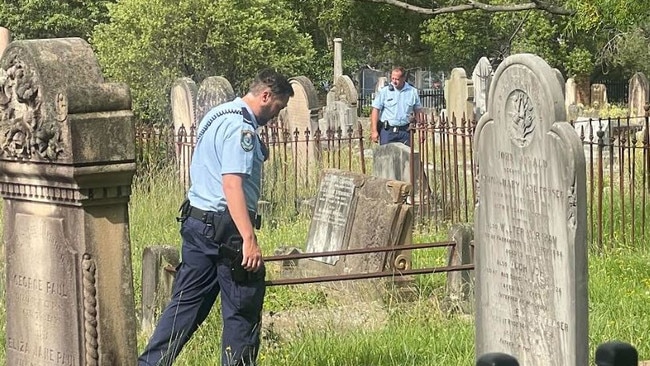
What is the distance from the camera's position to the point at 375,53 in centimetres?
5553

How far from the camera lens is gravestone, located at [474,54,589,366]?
629 centimetres

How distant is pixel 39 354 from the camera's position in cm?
597

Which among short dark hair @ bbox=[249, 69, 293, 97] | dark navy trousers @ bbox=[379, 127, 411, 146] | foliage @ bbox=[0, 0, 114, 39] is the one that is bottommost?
dark navy trousers @ bbox=[379, 127, 411, 146]

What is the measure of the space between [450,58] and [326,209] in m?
40.4

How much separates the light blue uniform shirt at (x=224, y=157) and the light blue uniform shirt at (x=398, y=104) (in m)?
8.75

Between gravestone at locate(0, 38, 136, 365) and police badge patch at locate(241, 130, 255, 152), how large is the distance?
1127 millimetres

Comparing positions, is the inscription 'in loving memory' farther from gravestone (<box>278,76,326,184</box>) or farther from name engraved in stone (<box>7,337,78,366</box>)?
gravestone (<box>278,76,326,184</box>)

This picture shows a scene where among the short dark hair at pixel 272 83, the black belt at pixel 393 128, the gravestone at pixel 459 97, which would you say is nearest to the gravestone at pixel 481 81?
the gravestone at pixel 459 97

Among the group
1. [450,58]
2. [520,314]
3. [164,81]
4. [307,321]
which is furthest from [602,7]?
[450,58]

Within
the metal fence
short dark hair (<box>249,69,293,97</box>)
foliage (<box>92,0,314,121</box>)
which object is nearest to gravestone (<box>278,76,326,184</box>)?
the metal fence

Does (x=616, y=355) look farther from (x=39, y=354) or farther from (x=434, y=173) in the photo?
(x=434, y=173)

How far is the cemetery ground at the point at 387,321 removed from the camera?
7605 mm

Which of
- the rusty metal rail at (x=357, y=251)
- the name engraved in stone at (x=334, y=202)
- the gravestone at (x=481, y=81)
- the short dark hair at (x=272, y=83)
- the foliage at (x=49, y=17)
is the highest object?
the foliage at (x=49, y=17)

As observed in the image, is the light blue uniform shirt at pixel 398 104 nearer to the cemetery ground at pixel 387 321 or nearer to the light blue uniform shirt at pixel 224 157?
the cemetery ground at pixel 387 321
